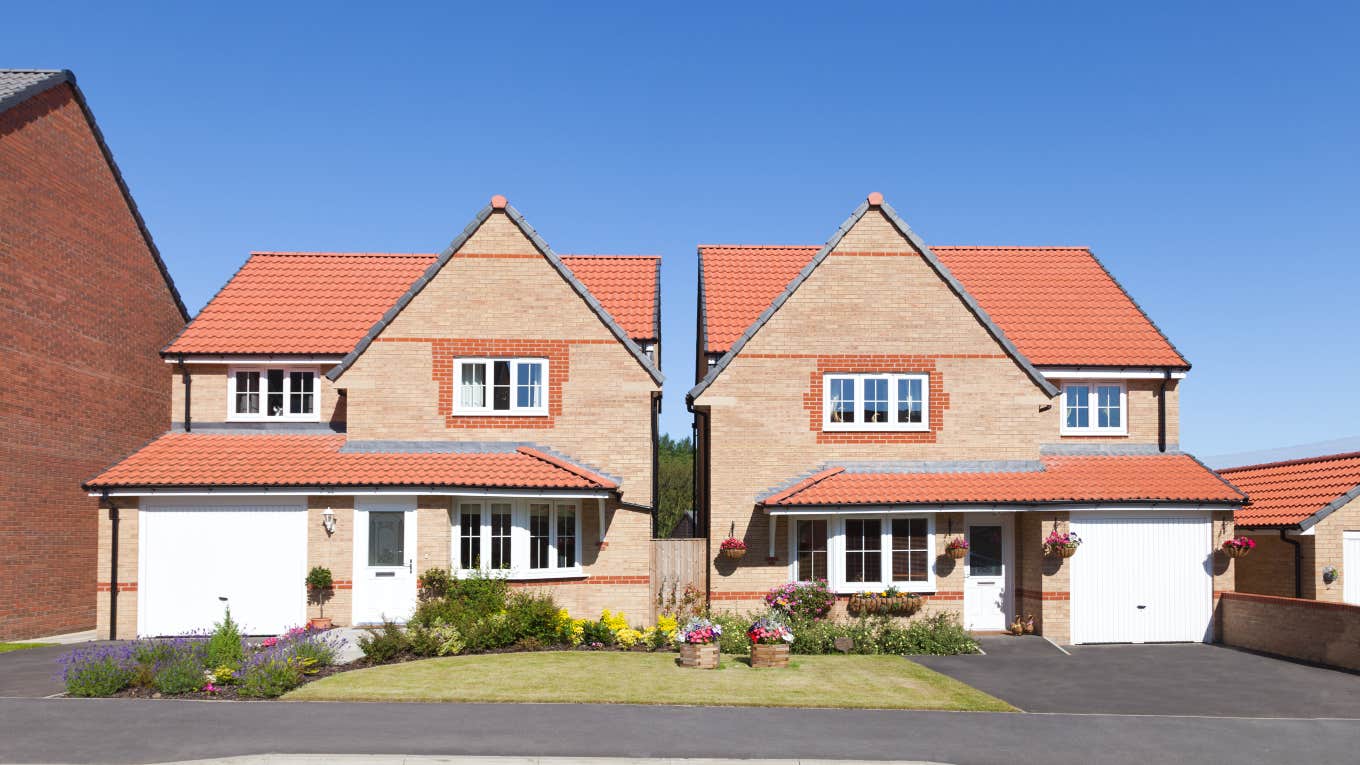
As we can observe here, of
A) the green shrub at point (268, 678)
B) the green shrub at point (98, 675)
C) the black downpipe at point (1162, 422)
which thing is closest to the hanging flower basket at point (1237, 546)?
the black downpipe at point (1162, 422)

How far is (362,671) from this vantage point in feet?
56.5

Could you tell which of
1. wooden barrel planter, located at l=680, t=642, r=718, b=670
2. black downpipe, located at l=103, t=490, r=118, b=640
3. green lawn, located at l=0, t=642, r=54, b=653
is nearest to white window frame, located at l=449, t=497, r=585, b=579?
wooden barrel planter, located at l=680, t=642, r=718, b=670

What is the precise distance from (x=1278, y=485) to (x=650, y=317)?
15016 millimetres

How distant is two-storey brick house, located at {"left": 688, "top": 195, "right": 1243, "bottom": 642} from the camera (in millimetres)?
22078

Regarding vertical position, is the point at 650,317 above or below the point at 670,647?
above

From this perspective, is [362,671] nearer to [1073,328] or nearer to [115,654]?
[115,654]

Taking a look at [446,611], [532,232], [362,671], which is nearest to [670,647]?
[446,611]

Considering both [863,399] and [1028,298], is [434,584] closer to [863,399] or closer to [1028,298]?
[863,399]

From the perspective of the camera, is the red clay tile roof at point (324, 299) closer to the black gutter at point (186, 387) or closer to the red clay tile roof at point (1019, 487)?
the black gutter at point (186, 387)

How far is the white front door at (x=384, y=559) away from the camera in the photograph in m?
21.6

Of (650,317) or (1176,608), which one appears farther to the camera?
(650,317)

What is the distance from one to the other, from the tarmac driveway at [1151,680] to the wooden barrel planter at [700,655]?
3.90m

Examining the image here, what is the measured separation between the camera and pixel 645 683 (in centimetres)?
1656

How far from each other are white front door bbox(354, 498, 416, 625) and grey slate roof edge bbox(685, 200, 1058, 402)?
6.58m
